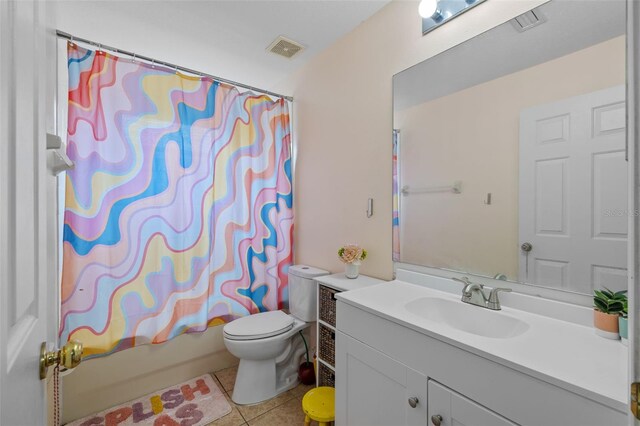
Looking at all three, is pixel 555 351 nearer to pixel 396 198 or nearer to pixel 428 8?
pixel 396 198

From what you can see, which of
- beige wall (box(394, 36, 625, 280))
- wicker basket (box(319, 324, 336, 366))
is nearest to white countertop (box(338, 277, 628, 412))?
beige wall (box(394, 36, 625, 280))

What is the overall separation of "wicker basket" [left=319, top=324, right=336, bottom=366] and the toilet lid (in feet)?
0.89

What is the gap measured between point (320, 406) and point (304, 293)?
66 centimetres

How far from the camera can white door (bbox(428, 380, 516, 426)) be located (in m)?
0.80

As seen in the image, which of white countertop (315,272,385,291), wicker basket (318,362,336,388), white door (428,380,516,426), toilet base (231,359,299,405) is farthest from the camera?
toilet base (231,359,299,405)

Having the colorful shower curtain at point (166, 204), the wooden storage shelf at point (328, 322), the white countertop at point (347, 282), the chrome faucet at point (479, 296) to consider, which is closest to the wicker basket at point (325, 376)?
the wooden storage shelf at point (328, 322)

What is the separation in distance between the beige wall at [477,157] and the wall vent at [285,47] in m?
0.96

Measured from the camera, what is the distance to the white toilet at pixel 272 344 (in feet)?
5.82

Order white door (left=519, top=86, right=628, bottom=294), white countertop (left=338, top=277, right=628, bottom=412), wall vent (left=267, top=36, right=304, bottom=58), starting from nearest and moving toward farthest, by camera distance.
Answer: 1. white countertop (left=338, top=277, right=628, bottom=412)
2. white door (left=519, top=86, right=628, bottom=294)
3. wall vent (left=267, top=36, right=304, bottom=58)

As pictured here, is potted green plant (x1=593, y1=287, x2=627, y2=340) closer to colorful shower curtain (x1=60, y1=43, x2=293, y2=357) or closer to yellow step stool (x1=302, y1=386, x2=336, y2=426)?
yellow step stool (x1=302, y1=386, x2=336, y2=426)

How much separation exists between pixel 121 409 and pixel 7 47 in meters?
2.16

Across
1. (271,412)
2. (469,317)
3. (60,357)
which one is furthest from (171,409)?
(469,317)

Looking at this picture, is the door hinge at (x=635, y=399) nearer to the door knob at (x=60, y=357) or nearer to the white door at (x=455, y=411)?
the white door at (x=455, y=411)

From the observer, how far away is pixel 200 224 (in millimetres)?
2033
